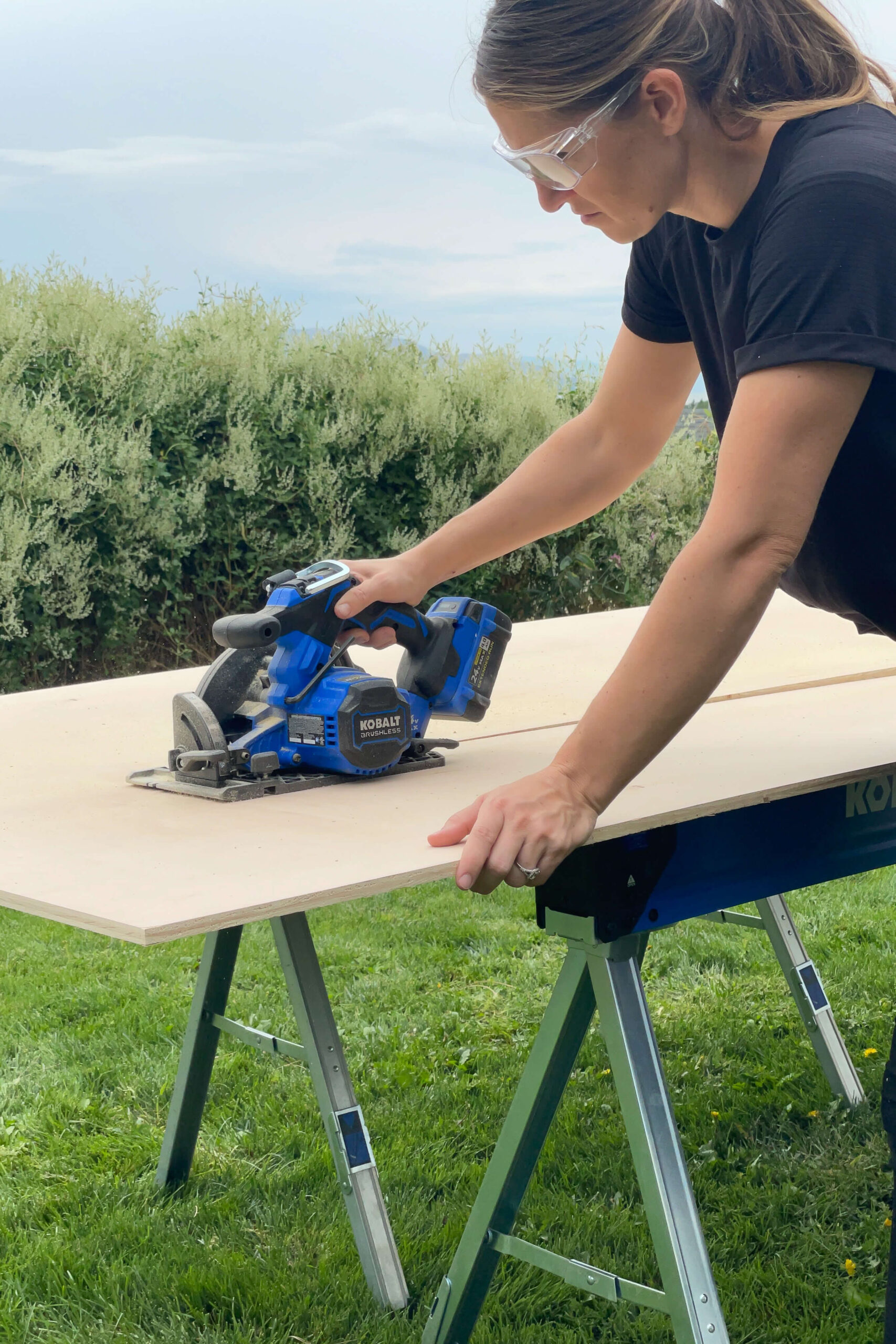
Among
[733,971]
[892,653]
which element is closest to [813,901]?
[733,971]

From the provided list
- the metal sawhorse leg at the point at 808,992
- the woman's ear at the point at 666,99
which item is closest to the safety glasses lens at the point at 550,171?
the woman's ear at the point at 666,99

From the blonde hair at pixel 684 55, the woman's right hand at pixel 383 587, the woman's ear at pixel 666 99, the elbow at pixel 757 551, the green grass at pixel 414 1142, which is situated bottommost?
the green grass at pixel 414 1142

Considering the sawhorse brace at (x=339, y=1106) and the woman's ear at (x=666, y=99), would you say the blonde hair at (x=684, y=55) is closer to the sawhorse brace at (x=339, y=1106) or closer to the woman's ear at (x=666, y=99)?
the woman's ear at (x=666, y=99)

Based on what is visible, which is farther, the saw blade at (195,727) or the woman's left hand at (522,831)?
the saw blade at (195,727)

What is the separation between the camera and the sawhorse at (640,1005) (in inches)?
67.1

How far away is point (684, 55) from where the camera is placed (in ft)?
5.33

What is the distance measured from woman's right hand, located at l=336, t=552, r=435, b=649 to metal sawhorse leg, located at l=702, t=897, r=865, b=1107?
1228 millimetres

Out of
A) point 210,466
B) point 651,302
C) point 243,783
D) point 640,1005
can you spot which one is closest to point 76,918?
point 243,783

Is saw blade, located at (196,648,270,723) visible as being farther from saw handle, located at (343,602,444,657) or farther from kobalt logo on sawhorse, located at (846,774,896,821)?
kobalt logo on sawhorse, located at (846,774,896,821)

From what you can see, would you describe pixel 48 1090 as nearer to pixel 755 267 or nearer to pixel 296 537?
pixel 755 267

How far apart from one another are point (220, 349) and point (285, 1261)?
4620 millimetres

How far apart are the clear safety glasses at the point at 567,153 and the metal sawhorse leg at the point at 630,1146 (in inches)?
39.6

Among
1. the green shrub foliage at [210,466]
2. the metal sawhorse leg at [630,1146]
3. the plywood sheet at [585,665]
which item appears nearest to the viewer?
the metal sawhorse leg at [630,1146]

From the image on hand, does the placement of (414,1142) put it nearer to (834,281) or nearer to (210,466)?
(834,281)
